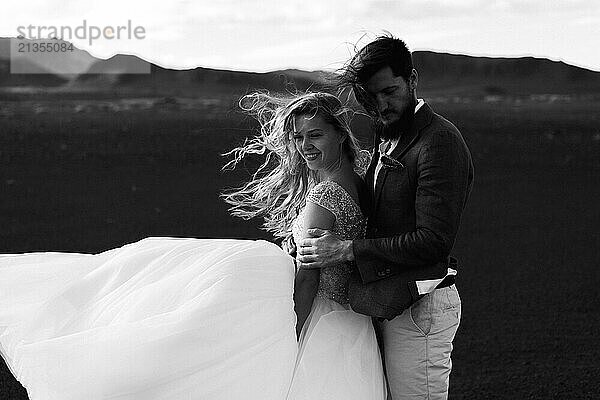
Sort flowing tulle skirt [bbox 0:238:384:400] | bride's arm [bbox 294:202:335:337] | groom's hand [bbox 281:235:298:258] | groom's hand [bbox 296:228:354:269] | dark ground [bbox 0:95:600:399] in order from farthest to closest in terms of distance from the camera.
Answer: dark ground [bbox 0:95:600:399] < groom's hand [bbox 281:235:298:258] < bride's arm [bbox 294:202:335:337] < groom's hand [bbox 296:228:354:269] < flowing tulle skirt [bbox 0:238:384:400]

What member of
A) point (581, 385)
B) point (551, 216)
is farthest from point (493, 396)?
point (551, 216)

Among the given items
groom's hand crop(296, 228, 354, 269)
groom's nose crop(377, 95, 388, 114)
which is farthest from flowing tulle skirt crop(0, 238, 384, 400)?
groom's nose crop(377, 95, 388, 114)

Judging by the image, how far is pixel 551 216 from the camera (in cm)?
628

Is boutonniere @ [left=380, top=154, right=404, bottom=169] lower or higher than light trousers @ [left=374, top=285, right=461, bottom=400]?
higher

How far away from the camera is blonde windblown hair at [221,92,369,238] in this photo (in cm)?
215

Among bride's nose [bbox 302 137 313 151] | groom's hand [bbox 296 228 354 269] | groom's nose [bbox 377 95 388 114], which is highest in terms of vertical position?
groom's nose [bbox 377 95 388 114]

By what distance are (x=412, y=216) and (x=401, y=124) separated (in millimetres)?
221

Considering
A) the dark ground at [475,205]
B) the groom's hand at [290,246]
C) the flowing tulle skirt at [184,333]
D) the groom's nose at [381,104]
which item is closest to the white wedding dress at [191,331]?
the flowing tulle skirt at [184,333]

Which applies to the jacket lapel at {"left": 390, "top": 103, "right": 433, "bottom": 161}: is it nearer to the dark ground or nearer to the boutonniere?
the boutonniere

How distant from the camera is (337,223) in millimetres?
2094

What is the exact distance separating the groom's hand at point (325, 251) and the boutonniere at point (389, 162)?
0.20m

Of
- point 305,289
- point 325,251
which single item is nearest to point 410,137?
point 325,251

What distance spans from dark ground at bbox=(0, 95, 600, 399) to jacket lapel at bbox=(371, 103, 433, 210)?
72.0 inches

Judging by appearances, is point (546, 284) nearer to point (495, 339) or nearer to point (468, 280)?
point (468, 280)
